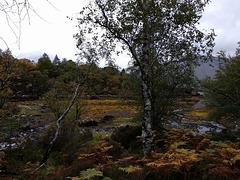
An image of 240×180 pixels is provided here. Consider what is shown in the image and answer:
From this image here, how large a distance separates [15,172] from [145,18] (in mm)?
7310

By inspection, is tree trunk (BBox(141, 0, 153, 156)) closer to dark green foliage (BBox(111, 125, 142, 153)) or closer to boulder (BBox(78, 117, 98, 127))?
dark green foliage (BBox(111, 125, 142, 153))

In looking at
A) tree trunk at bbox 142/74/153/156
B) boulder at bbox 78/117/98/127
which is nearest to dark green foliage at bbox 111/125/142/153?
tree trunk at bbox 142/74/153/156

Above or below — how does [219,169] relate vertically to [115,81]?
below

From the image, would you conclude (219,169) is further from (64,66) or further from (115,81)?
(115,81)

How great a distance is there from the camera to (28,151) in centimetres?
808

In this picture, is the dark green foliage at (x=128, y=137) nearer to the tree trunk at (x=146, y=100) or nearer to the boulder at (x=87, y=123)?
the tree trunk at (x=146, y=100)

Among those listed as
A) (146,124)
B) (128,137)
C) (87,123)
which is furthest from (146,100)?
(87,123)


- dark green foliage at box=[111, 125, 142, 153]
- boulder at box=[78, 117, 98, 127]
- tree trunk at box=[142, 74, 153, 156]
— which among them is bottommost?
boulder at box=[78, 117, 98, 127]

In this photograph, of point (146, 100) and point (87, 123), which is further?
point (87, 123)

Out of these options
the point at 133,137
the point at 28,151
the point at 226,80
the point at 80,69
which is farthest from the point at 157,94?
the point at 28,151

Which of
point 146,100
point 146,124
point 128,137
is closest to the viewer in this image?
point 146,124

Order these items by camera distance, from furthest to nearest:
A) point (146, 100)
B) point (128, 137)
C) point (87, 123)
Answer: point (87, 123) < point (128, 137) < point (146, 100)

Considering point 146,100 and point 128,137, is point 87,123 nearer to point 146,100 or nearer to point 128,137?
point 128,137

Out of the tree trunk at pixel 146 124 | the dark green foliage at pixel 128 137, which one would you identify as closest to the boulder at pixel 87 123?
the dark green foliage at pixel 128 137
